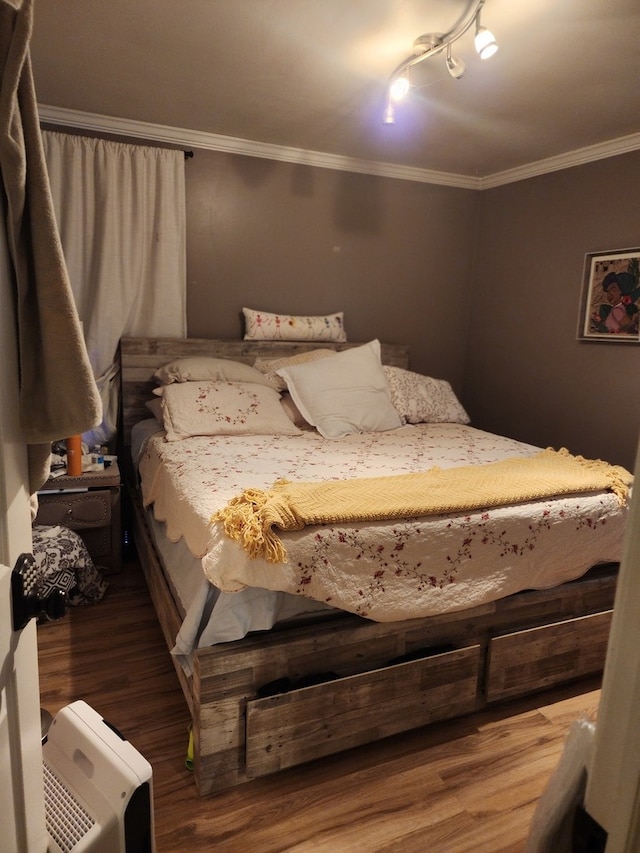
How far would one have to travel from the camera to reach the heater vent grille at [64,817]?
1112 millimetres

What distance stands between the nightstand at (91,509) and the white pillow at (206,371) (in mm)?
577

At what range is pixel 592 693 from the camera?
216 cm

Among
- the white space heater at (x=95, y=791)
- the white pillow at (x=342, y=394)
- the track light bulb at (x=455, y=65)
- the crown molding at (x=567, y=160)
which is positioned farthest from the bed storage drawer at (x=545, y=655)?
the crown molding at (x=567, y=160)

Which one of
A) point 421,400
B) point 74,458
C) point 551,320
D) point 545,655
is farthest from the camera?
point 551,320

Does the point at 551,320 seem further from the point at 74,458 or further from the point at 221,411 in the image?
the point at 74,458

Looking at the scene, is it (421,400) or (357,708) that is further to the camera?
(421,400)

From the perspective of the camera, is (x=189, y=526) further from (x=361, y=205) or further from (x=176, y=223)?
(x=361, y=205)

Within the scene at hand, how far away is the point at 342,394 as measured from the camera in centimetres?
314

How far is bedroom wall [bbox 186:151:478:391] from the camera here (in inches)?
138

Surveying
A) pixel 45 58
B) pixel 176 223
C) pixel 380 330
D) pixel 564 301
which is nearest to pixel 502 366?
pixel 564 301

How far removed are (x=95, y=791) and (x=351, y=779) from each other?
838 mm

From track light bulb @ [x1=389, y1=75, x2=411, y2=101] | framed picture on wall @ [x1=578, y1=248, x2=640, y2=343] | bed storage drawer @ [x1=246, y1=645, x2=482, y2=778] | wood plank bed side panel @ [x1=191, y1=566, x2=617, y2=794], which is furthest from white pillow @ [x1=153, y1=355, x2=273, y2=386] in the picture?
framed picture on wall @ [x1=578, y1=248, x2=640, y2=343]

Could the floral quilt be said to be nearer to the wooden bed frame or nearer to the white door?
the wooden bed frame

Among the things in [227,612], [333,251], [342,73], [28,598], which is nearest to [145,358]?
[333,251]
